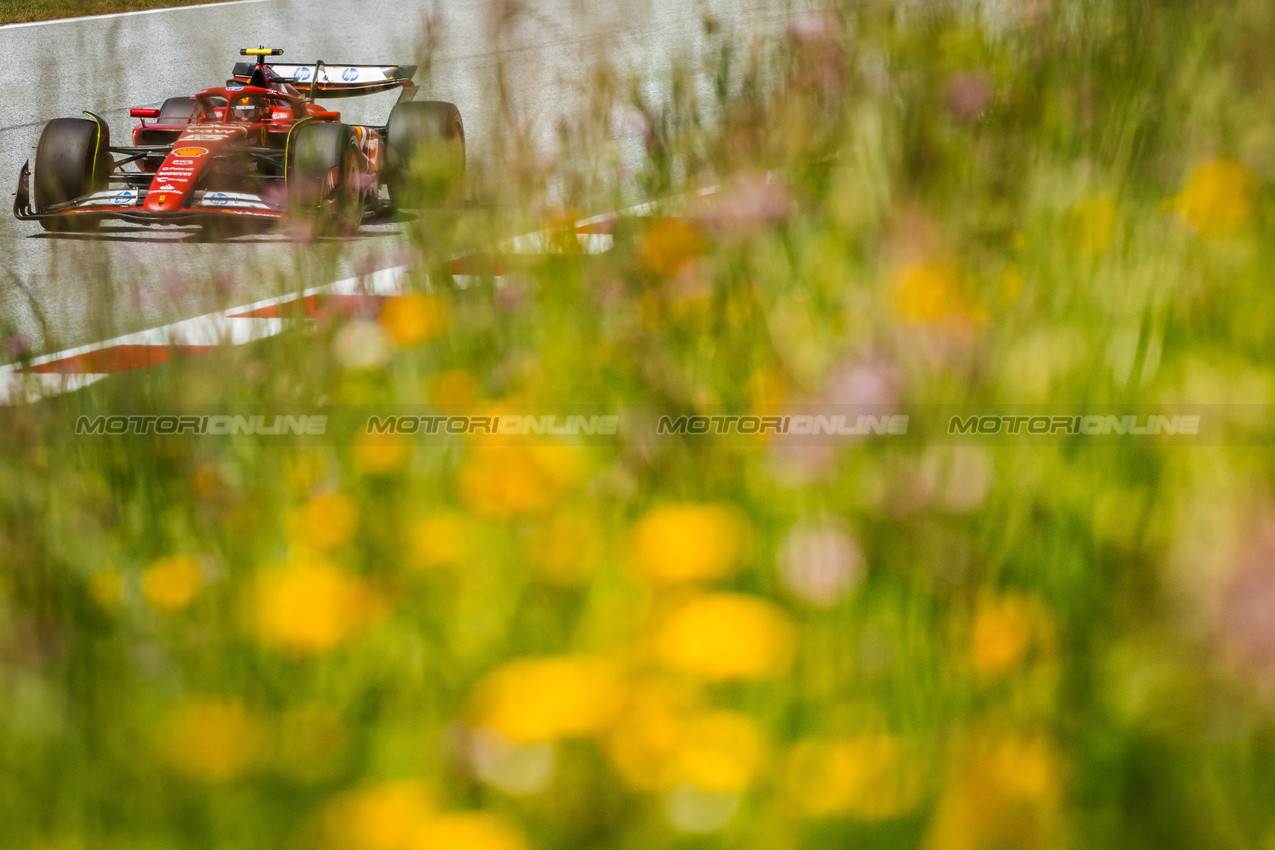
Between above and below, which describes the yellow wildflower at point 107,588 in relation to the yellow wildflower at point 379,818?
below

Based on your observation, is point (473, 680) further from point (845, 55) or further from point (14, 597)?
point (845, 55)

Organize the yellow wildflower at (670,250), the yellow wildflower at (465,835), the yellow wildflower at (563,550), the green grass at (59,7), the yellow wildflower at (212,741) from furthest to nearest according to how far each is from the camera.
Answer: the green grass at (59,7)
the yellow wildflower at (670,250)
the yellow wildflower at (563,550)
the yellow wildflower at (212,741)
the yellow wildflower at (465,835)

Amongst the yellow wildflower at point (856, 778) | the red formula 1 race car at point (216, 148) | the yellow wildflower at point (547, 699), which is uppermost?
the yellow wildflower at point (547, 699)

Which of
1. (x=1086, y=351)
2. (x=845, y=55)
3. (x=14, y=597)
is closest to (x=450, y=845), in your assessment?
(x=14, y=597)

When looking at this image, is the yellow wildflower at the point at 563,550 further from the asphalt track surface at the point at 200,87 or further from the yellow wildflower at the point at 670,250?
the yellow wildflower at the point at 670,250

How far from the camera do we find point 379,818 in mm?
763

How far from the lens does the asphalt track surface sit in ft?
5.24

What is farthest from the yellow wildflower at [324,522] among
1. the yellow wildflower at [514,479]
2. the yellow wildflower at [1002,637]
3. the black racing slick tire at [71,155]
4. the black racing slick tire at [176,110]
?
the black racing slick tire at [176,110]

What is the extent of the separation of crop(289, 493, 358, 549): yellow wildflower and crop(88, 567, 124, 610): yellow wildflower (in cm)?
18

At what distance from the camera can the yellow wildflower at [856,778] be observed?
745mm

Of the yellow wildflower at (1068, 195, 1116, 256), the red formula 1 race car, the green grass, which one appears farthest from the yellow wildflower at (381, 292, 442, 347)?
the green grass

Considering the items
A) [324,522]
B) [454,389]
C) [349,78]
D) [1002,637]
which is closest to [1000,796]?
[1002,637]

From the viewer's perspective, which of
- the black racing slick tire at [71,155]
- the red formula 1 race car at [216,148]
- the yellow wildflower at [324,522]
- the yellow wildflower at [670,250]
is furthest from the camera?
the black racing slick tire at [71,155]

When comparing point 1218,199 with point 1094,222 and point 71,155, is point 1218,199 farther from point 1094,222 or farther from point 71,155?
point 71,155
